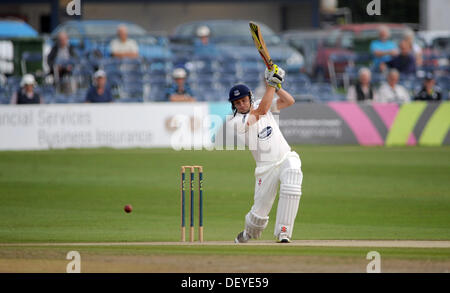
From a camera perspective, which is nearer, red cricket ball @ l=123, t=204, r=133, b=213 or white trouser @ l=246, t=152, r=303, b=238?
white trouser @ l=246, t=152, r=303, b=238

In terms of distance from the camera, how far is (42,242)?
10570 millimetres

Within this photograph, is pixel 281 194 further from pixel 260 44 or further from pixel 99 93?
pixel 99 93

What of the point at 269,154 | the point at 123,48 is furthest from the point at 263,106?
the point at 123,48

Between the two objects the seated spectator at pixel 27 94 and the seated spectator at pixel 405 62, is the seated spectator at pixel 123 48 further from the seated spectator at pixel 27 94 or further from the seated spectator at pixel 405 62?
the seated spectator at pixel 405 62

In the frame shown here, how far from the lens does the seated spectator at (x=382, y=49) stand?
24.4 m

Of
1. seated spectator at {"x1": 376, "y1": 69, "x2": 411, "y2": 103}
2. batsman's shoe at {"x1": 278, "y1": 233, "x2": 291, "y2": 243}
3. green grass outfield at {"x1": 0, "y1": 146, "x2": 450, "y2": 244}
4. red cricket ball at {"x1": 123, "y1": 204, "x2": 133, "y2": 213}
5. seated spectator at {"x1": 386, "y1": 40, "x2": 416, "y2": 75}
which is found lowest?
green grass outfield at {"x1": 0, "y1": 146, "x2": 450, "y2": 244}

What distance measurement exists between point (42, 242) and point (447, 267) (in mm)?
4706

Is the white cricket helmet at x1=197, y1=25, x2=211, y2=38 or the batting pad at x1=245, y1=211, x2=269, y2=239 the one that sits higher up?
the white cricket helmet at x1=197, y1=25, x2=211, y2=38

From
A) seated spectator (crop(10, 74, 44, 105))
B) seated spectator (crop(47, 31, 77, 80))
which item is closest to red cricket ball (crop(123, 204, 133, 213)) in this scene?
seated spectator (crop(10, 74, 44, 105))

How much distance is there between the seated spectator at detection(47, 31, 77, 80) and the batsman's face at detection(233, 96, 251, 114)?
1345 centimetres

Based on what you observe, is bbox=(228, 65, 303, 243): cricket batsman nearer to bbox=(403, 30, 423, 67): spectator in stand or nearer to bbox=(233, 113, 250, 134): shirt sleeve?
bbox=(233, 113, 250, 134): shirt sleeve

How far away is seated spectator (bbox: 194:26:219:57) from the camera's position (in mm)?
24547

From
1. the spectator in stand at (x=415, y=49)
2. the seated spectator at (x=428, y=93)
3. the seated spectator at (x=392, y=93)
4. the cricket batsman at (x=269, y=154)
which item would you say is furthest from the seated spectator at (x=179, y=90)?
the cricket batsman at (x=269, y=154)

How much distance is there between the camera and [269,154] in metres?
9.97
